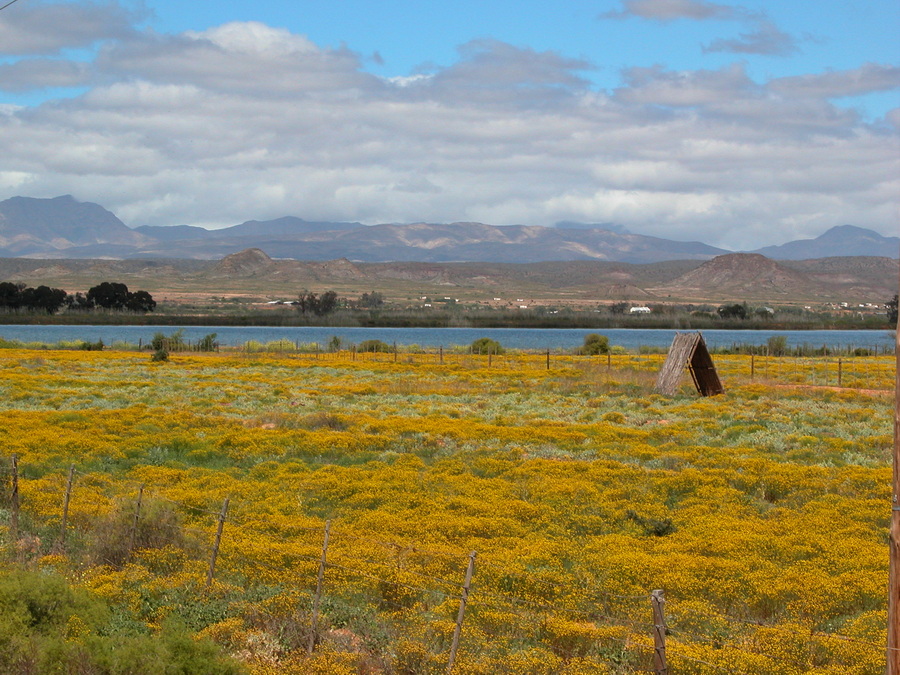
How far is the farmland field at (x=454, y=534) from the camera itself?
32.3 ft

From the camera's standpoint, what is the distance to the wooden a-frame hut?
39.1 m

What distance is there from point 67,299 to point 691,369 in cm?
12569

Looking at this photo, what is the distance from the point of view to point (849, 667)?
30.9ft

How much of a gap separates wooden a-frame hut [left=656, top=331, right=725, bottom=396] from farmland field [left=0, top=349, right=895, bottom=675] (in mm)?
7211

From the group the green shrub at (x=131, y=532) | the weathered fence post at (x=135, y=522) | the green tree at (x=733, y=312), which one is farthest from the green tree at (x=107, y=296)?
the weathered fence post at (x=135, y=522)

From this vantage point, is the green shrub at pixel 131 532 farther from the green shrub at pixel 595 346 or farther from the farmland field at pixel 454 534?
the green shrub at pixel 595 346

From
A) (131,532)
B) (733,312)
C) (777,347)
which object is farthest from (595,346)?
(733,312)

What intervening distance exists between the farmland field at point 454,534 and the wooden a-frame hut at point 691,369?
721 centimetres

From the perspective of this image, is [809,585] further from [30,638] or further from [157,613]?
[30,638]

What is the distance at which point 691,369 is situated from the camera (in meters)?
39.5

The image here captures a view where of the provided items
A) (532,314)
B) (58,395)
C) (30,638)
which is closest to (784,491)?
(30,638)

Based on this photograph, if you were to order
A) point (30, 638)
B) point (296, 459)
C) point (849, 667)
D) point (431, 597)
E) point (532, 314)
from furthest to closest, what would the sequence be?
point (532, 314) < point (296, 459) < point (431, 597) < point (849, 667) < point (30, 638)

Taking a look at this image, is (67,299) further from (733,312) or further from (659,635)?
(659,635)

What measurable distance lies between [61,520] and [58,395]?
21.8 m
